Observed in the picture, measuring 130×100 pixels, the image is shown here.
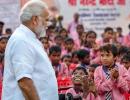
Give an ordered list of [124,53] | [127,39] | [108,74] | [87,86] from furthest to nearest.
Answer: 1. [127,39]
2. [124,53]
3. [108,74]
4. [87,86]

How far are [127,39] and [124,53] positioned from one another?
20.7 feet

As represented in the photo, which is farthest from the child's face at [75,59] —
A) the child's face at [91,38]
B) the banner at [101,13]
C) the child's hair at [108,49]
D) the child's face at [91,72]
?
the banner at [101,13]

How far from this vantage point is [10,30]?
14.5m

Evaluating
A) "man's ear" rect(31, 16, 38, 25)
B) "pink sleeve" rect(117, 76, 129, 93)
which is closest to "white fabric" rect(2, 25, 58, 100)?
"man's ear" rect(31, 16, 38, 25)

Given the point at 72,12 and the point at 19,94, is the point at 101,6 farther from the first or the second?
the point at 19,94

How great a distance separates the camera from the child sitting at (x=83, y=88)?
27.3 ft

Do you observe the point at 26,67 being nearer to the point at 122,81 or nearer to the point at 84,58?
the point at 122,81

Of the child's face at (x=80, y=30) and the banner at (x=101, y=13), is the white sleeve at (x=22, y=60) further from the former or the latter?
the banner at (x=101, y=13)

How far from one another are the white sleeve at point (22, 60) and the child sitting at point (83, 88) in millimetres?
2164

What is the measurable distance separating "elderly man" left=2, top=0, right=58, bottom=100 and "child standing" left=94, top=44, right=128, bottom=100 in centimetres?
251

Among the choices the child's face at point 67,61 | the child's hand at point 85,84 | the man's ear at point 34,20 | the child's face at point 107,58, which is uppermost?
the man's ear at point 34,20

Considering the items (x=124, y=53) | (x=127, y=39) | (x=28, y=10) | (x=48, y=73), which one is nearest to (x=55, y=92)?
(x=48, y=73)

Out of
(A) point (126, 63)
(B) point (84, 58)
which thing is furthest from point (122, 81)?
(B) point (84, 58)

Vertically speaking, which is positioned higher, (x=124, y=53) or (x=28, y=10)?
(x=28, y=10)
